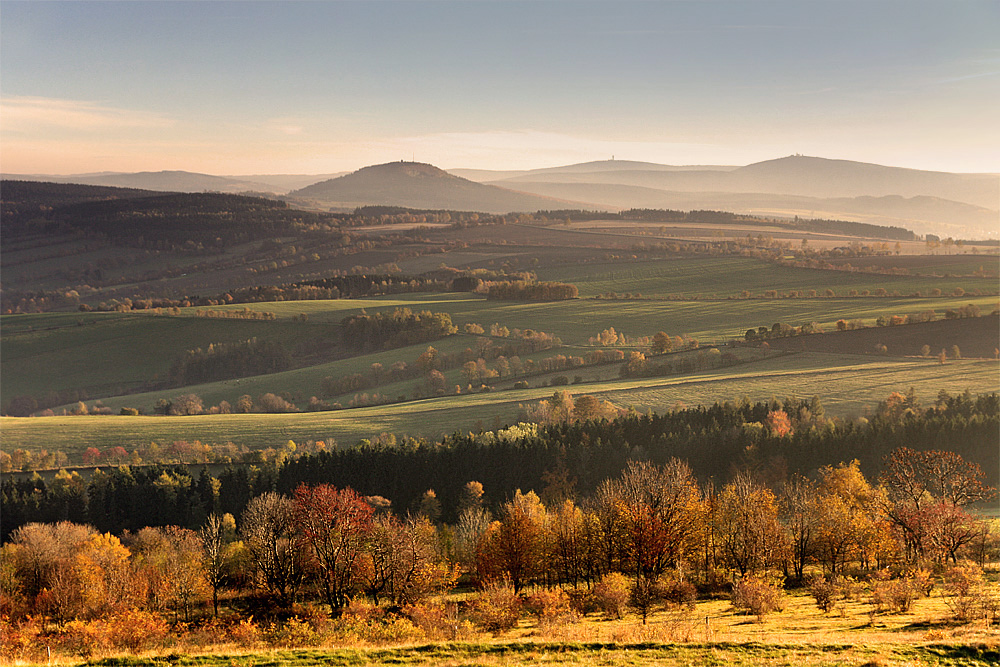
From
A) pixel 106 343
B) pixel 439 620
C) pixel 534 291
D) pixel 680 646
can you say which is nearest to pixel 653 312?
pixel 534 291

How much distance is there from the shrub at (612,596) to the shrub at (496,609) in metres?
4.65

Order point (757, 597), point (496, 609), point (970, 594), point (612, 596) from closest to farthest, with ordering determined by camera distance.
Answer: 1. point (970, 594)
2. point (496, 609)
3. point (757, 597)
4. point (612, 596)

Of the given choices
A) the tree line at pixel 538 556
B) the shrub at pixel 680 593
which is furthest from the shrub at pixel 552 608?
the shrub at pixel 680 593

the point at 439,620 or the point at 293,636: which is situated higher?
the point at 439,620


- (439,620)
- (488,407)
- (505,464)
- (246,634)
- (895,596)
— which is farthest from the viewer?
(488,407)

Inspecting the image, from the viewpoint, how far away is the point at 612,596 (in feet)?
126

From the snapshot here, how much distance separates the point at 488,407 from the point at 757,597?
192 feet

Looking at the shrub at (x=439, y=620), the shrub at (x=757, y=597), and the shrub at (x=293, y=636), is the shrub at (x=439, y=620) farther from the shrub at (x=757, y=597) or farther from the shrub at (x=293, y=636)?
the shrub at (x=757, y=597)

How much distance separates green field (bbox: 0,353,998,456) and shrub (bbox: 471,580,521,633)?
143ft

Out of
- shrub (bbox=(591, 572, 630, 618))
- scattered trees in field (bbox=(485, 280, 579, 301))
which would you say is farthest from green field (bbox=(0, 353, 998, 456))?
scattered trees in field (bbox=(485, 280, 579, 301))

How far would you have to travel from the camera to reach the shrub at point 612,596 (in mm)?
38062

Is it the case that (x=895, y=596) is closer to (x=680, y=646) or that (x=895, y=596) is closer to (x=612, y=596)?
(x=612, y=596)

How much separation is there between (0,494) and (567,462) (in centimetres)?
5592

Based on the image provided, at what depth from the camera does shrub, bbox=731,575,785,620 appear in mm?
35500
